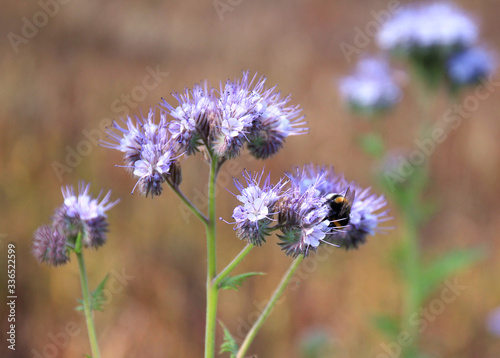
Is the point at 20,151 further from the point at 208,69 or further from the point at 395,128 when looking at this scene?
the point at 395,128

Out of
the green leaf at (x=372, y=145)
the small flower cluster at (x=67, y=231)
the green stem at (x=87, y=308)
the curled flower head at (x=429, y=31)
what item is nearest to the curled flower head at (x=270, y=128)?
the small flower cluster at (x=67, y=231)

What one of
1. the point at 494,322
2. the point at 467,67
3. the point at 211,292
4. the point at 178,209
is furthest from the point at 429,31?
the point at 211,292

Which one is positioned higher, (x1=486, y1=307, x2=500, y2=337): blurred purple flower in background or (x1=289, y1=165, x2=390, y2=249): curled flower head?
(x1=486, y1=307, x2=500, y2=337): blurred purple flower in background

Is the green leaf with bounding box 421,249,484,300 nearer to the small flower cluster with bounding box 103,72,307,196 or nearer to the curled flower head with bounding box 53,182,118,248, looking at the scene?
the small flower cluster with bounding box 103,72,307,196

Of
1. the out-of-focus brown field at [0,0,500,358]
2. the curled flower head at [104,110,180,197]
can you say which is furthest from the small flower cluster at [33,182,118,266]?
the out-of-focus brown field at [0,0,500,358]

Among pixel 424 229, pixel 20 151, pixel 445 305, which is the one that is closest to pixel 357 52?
pixel 424 229
